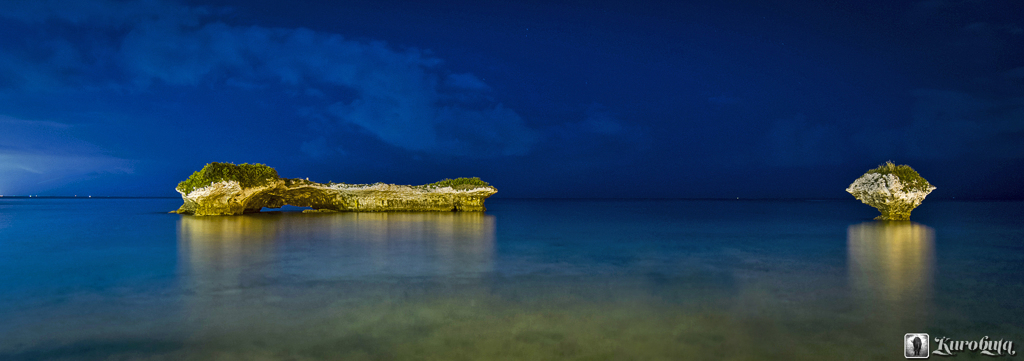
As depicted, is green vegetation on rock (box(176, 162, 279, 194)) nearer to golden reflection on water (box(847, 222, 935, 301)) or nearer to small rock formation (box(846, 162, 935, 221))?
golden reflection on water (box(847, 222, 935, 301))

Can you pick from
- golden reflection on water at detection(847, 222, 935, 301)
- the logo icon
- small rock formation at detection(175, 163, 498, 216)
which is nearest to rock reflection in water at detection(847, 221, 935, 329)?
golden reflection on water at detection(847, 222, 935, 301)

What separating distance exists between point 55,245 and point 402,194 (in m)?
14.2

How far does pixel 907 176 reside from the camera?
1686 centimetres

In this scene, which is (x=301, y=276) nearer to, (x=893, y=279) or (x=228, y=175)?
(x=893, y=279)

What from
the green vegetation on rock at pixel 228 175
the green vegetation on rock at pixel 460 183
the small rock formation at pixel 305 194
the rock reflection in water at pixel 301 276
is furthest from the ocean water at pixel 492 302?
the green vegetation on rock at pixel 460 183

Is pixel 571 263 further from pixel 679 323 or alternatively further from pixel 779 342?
pixel 779 342

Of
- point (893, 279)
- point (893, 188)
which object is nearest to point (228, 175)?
point (893, 279)

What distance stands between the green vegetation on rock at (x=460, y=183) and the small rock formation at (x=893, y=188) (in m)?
17.0

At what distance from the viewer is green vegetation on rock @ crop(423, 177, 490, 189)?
76.2ft

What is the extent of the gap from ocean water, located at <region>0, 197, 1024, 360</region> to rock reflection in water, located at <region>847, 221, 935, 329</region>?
35 mm

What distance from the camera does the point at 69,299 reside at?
4.78 meters

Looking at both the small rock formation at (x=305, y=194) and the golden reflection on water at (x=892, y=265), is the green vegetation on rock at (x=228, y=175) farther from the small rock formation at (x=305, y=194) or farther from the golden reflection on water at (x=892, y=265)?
the golden reflection on water at (x=892, y=265)

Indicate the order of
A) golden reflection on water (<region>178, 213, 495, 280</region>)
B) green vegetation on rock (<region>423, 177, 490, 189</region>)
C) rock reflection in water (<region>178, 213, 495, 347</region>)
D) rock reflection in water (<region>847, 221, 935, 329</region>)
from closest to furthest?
rock reflection in water (<region>178, 213, 495, 347</region>) < rock reflection in water (<region>847, 221, 935, 329</region>) < golden reflection on water (<region>178, 213, 495, 280</region>) < green vegetation on rock (<region>423, 177, 490, 189</region>)

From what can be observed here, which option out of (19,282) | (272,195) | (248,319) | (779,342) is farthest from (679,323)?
(272,195)
